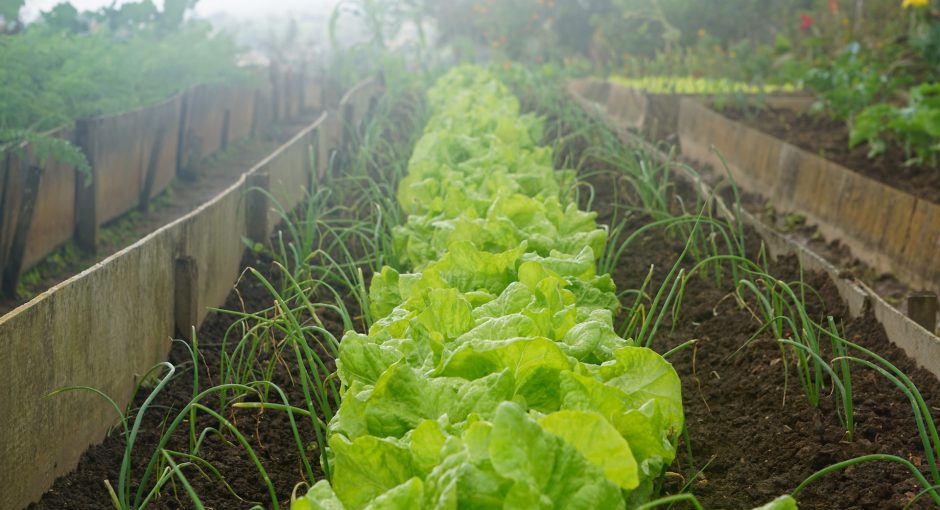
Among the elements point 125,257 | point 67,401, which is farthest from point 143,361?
point 67,401

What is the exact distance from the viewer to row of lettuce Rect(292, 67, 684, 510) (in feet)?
5.91

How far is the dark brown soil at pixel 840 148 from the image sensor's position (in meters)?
6.56

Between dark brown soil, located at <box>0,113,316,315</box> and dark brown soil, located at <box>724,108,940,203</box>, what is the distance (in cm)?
437

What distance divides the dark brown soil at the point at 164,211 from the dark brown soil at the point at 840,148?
4.37 m

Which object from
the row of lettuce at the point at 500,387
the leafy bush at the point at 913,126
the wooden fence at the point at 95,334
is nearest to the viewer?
the row of lettuce at the point at 500,387

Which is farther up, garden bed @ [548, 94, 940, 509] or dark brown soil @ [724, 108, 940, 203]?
garden bed @ [548, 94, 940, 509]

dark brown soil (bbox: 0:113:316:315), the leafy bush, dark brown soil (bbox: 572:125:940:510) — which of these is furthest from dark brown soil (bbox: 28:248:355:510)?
the leafy bush

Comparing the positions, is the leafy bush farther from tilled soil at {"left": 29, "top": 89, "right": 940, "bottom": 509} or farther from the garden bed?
tilled soil at {"left": 29, "top": 89, "right": 940, "bottom": 509}

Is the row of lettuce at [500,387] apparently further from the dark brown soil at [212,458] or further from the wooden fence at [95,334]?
the wooden fence at [95,334]

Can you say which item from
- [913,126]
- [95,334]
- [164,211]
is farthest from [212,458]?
[164,211]

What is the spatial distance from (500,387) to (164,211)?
6702 mm

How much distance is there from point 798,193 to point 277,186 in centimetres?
304

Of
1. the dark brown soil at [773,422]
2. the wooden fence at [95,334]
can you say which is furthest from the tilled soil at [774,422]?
the wooden fence at [95,334]

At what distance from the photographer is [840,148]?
313 inches
